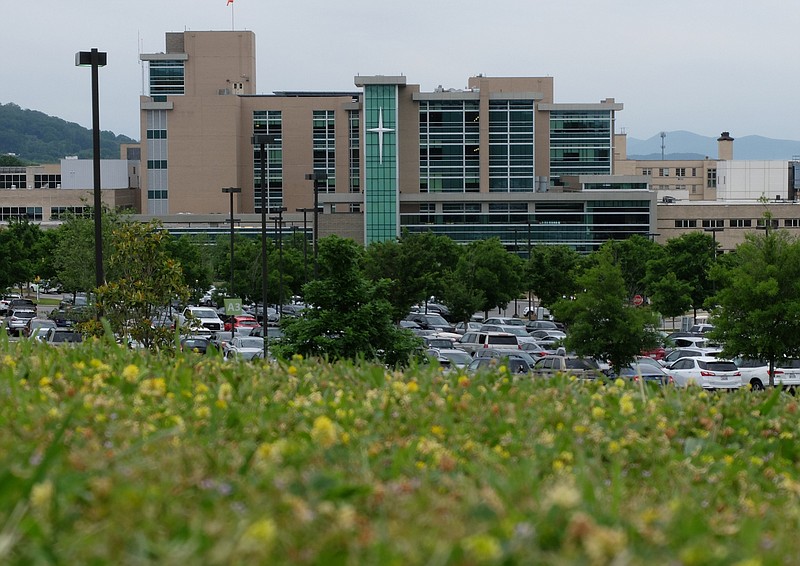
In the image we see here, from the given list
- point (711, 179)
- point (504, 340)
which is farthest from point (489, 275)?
point (711, 179)

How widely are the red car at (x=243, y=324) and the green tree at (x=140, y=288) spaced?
69.3ft

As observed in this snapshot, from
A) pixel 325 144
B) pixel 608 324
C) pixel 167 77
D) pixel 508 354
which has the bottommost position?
pixel 508 354

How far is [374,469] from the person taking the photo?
5320 mm

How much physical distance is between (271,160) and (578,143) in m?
35.1

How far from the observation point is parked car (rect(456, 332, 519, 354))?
42.7 meters

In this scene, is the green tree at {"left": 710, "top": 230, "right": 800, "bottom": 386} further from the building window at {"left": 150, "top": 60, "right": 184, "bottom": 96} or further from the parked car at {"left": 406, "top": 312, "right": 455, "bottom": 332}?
the building window at {"left": 150, "top": 60, "right": 184, "bottom": 96}

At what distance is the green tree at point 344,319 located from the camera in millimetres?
23609

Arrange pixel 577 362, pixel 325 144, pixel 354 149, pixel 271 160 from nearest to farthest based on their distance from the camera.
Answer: pixel 577 362 → pixel 271 160 → pixel 325 144 → pixel 354 149

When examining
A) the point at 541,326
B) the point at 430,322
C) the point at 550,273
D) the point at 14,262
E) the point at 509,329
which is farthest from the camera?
the point at 14,262

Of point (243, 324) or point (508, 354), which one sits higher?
point (508, 354)

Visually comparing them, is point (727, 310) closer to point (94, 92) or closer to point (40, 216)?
point (94, 92)

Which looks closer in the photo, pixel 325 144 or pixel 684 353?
pixel 684 353

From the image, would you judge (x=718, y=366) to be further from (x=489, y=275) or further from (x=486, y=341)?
(x=489, y=275)

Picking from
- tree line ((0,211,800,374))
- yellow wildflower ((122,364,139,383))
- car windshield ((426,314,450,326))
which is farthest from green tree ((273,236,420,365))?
car windshield ((426,314,450,326))
